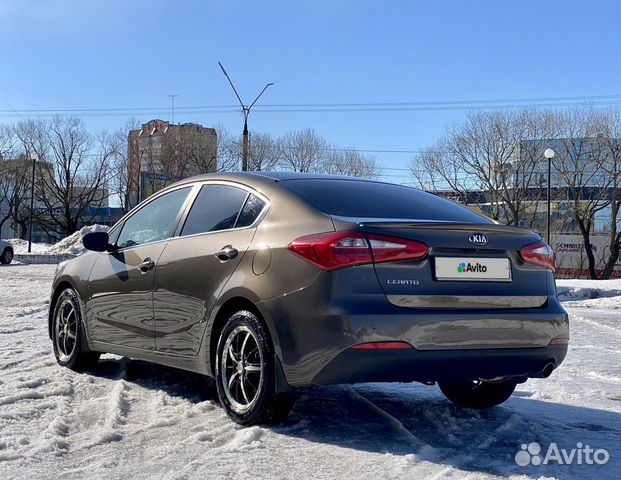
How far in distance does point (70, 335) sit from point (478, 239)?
377 centimetres

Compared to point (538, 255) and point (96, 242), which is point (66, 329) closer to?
point (96, 242)

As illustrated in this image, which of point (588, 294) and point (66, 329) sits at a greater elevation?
point (66, 329)

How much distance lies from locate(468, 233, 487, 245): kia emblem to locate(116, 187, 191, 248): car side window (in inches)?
85.3

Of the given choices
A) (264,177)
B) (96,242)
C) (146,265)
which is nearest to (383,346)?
(264,177)

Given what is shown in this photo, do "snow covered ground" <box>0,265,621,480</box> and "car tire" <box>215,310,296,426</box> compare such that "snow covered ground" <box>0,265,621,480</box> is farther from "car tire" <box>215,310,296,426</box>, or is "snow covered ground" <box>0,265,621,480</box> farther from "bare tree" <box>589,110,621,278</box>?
"bare tree" <box>589,110,621,278</box>

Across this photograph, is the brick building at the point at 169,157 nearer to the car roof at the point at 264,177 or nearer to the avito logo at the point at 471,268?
the car roof at the point at 264,177

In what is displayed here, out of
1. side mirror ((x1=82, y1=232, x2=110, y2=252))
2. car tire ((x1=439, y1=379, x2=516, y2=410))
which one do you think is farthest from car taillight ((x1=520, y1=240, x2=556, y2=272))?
side mirror ((x1=82, y1=232, x2=110, y2=252))

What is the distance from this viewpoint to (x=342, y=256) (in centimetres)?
378

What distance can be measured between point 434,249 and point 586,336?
268 inches

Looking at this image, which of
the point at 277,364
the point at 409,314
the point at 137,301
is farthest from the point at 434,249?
the point at 137,301

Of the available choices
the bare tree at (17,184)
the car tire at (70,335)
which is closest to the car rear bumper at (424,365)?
the car tire at (70,335)

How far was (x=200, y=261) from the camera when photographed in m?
4.62

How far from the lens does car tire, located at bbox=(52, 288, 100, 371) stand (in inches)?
239

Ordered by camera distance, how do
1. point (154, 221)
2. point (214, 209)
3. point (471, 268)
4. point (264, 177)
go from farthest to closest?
point (154, 221)
point (214, 209)
point (264, 177)
point (471, 268)
